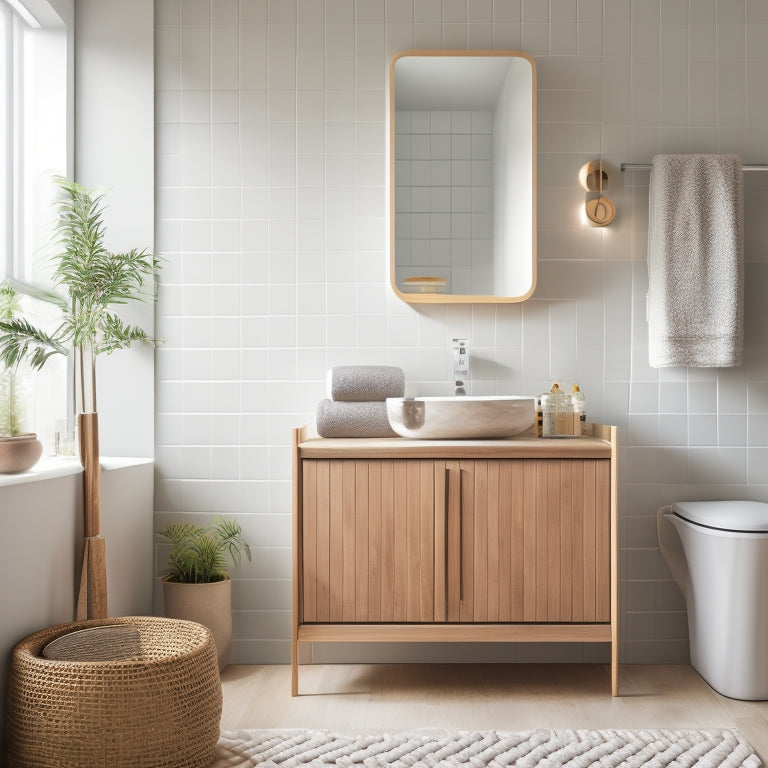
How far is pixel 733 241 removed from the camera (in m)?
2.55

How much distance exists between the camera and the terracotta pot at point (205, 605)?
250 cm

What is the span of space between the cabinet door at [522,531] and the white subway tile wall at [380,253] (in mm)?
433

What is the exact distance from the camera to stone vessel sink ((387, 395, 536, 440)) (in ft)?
7.64

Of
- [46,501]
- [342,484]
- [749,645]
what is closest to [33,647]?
[46,501]

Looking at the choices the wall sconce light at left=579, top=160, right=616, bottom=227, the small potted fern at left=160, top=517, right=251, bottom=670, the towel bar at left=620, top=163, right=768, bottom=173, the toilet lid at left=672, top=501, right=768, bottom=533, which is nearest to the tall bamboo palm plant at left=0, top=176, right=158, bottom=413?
the small potted fern at left=160, top=517, right=251, bottom=670

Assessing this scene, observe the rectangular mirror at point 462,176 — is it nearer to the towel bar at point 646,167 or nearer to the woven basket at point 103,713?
the towel bar at point 646,167

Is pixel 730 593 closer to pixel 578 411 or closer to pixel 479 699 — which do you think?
pixel 578 411

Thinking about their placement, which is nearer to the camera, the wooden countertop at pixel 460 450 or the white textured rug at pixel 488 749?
the white textured rug at pixel 488 749

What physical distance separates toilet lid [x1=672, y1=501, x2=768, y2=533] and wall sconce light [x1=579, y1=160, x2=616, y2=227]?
3.18 ft

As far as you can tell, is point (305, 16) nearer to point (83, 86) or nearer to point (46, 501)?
point (83, 86)

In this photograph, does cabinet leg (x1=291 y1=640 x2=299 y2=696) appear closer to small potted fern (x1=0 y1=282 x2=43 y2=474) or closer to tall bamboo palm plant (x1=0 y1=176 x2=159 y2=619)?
tall bamboo palm plant (x1=0 y1=176 x2=159 y2=619)

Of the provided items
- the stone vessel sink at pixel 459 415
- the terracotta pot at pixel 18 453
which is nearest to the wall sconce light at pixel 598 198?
the stone vessel sink at pixel 459 415

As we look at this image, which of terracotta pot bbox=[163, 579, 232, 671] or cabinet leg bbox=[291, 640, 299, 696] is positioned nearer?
cabinet leg bbox=[291, 640, 299, 696]

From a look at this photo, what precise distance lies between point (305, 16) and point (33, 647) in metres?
2.10
